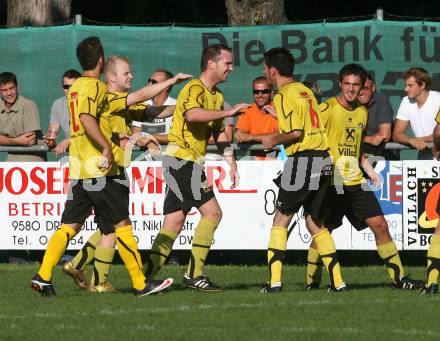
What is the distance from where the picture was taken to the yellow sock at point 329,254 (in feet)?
37.5

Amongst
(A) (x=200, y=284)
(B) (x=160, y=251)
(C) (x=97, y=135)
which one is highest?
(C) (x=97, y=135)

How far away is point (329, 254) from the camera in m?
11.4

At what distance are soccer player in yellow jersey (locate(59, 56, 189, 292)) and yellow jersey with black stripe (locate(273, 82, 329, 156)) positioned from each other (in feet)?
3.04

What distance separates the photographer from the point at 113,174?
1114 cm

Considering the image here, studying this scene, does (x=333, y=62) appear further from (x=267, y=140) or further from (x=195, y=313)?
(x=195, y=313)

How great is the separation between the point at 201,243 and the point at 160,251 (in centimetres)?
38

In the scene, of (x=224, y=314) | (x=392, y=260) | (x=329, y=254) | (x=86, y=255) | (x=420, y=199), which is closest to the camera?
(x=224, y=314)

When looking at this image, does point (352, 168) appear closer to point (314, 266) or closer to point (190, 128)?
point (314, 266)

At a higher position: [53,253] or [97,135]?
[97,135]

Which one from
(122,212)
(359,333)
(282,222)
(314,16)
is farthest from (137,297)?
(314,16)

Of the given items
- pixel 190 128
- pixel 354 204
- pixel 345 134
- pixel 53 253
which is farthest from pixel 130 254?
pixel 345 134

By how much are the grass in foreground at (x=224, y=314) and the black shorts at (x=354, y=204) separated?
26.6 inches

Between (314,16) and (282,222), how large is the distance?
46.9ft

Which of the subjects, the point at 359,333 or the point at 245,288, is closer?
the point at 359,333
